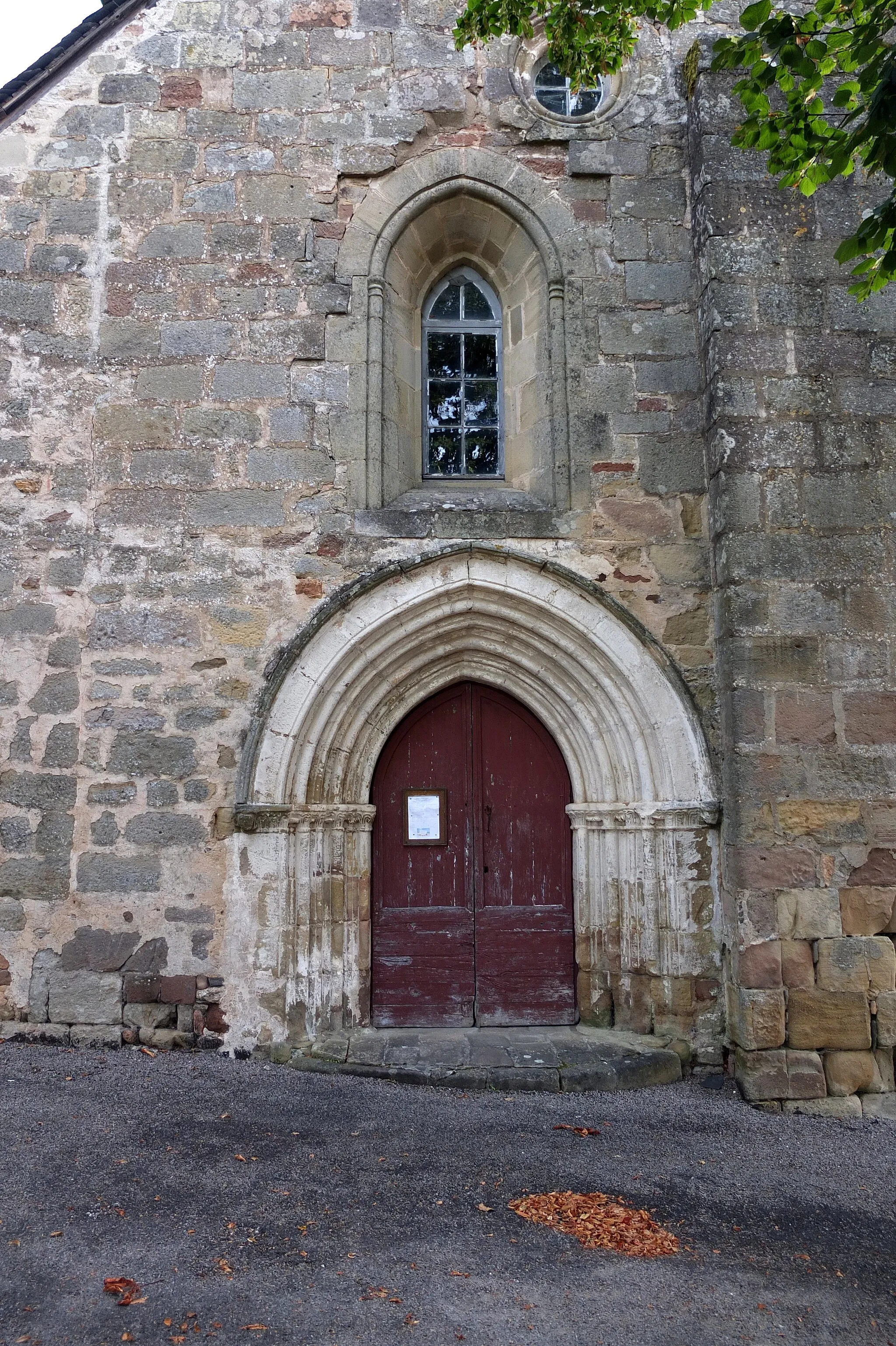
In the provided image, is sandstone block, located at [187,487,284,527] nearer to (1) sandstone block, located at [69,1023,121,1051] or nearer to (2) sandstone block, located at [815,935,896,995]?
(1) sandstone block, located at [69,1023,121,1051]

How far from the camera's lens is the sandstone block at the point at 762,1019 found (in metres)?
4.30

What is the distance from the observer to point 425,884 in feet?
17.0

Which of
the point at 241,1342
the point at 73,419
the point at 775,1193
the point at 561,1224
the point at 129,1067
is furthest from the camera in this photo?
the point at 73,419

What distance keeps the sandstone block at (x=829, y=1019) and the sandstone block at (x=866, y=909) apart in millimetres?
287

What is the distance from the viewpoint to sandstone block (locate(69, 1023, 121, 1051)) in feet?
15.1

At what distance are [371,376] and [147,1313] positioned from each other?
4191mm

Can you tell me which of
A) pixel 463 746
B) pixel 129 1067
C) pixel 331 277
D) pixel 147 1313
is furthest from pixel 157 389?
pixel 147 1313

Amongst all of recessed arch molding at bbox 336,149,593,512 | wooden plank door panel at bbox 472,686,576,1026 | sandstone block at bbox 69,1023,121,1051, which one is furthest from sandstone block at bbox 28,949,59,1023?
recessed arch molding at bbox 336,149,593,512

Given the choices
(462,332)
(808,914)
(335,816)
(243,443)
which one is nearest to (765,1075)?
(808,914)

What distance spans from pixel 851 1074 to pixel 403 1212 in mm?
2280

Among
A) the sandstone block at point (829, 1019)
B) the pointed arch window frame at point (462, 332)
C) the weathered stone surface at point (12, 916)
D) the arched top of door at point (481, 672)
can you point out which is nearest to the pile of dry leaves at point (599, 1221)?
the sandstone block at point (829, 1019)

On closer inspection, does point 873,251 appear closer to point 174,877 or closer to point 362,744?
point 362,744

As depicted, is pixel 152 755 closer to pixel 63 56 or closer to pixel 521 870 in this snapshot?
pixel 521 870

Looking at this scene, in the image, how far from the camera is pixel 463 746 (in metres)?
5.30
